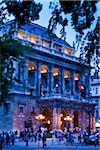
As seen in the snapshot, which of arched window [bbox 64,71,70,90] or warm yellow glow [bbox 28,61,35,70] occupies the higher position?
warm yellow glow [bbox 28,61,35,70]

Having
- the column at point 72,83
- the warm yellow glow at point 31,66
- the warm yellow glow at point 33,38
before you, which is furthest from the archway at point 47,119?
the warm yellow glow at point 33,38

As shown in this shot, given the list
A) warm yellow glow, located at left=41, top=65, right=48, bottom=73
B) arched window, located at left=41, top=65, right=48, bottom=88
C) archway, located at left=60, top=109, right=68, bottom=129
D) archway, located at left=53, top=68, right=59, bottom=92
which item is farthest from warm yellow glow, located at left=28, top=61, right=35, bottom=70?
archway, located at left=60, top=109, right=68, bottom=129

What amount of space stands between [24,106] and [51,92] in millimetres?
7583

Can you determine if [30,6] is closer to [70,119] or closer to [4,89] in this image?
[4,89]

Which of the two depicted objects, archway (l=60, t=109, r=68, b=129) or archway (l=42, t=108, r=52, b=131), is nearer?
archway (l=42, t=108, r=52, b=131)

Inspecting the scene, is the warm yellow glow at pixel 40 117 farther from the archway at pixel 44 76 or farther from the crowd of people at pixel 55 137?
the archway at pixel 44 76

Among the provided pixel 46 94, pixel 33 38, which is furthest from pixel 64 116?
pixel 33 38

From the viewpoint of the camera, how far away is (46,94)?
5716cm

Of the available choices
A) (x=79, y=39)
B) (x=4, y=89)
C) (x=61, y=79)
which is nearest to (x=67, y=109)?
(x=61, y=79)

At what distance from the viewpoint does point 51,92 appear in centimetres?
5819

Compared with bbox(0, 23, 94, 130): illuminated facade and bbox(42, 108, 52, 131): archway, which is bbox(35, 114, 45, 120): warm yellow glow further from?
bbox(42, 108, 52, 131): archway

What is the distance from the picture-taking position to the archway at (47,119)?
54.6 meters

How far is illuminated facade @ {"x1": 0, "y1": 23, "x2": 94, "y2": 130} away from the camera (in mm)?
50562

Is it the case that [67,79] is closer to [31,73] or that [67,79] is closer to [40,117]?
[31,73]
